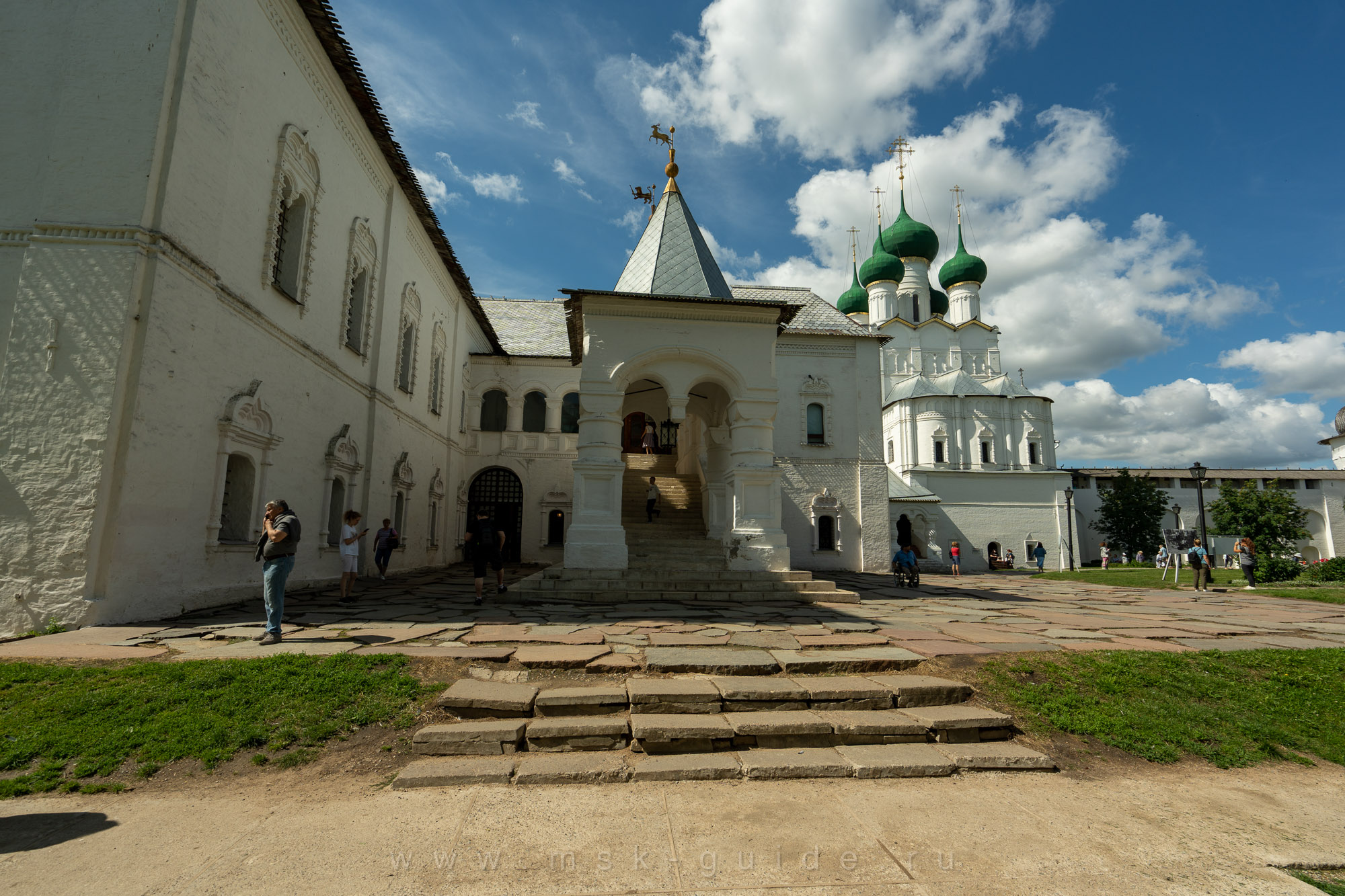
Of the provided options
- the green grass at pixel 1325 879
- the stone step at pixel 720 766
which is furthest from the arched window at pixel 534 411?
the green grass at pixel 1325 879

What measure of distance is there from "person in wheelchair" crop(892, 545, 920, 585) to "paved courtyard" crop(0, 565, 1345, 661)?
3830 mm

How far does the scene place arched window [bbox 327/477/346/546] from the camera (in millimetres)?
12214

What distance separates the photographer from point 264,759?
3.92m

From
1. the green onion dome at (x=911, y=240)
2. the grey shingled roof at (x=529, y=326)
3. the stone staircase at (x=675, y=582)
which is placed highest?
the green onion dome at (x=911, y=240)

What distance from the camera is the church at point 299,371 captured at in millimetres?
7113

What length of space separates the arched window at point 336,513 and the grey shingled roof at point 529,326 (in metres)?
9.98

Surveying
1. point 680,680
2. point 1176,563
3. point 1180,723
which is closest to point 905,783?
point 680,680

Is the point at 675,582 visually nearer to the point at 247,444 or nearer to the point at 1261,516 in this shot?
the point at 247,444

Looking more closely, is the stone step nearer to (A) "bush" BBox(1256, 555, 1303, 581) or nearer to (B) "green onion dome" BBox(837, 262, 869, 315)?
(A) "bush" BBox(1256, 555, 1303, 581)

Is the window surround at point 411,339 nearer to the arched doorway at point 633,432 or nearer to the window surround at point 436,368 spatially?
the window surround at point 436,368

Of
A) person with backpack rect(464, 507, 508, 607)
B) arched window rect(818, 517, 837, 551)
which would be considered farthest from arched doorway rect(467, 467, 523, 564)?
person with backpack rect(464, 507, 508, 607)

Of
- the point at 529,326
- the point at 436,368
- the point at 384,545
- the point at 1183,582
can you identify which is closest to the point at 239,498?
the point at 384,545

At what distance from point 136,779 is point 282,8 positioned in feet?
35.6

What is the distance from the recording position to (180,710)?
4.35 metres
